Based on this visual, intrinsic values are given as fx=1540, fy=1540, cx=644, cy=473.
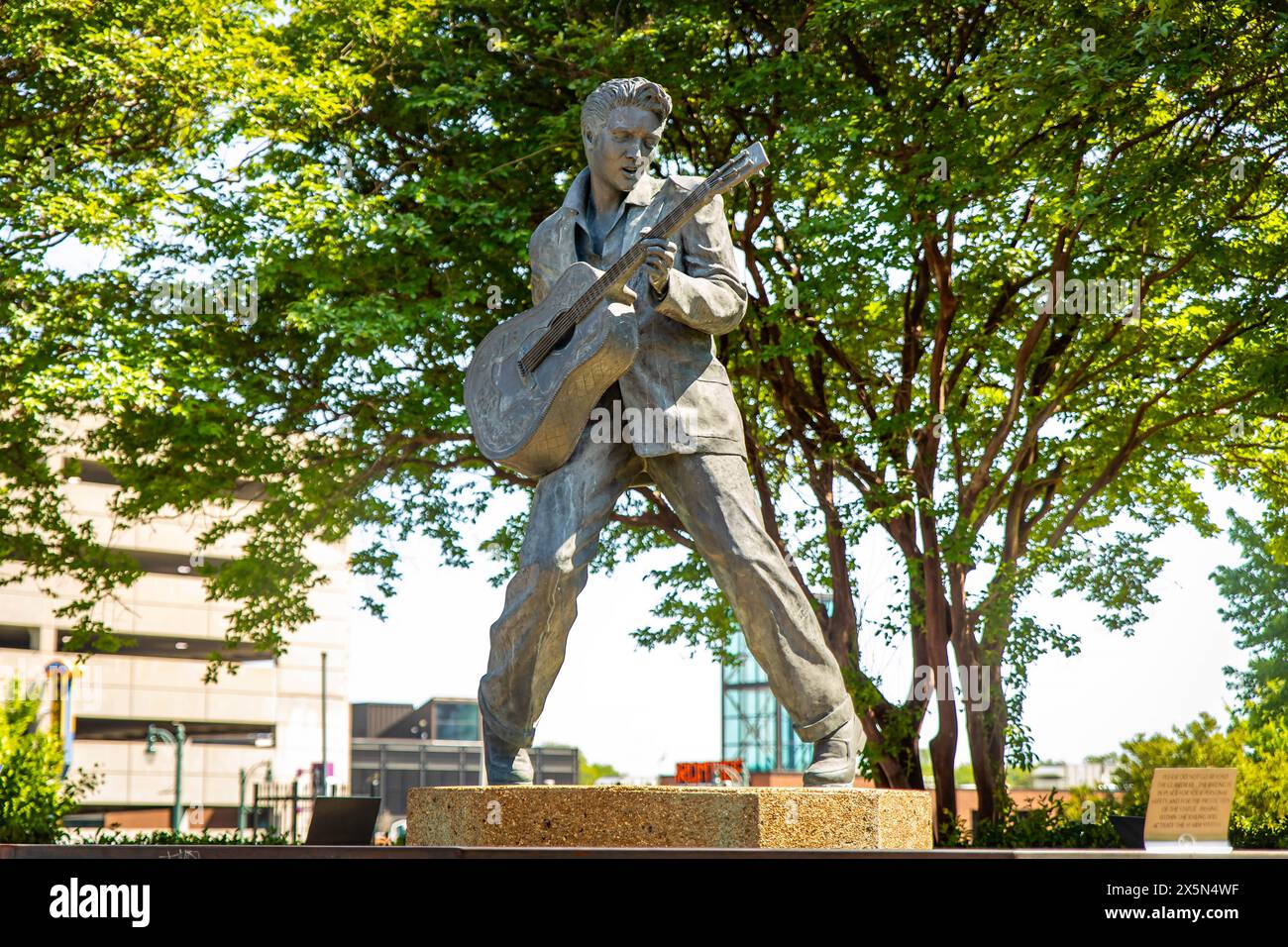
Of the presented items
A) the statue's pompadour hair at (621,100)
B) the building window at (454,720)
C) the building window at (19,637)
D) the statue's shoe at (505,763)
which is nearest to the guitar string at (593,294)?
the statue's pompadour hair at (621,100)

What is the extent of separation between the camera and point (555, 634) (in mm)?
6277

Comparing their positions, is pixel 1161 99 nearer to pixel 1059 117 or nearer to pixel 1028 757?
pixel 1059 117

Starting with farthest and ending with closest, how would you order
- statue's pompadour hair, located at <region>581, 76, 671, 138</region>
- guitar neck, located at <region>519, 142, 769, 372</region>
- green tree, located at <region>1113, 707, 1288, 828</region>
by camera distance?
green tree, located at <region>1113, 707, 1288, 828</region> → statue's pompadour hair, located at <region>581, 76, 671, 138</region> → guitar neck, located at <region>519, 142, 769, 372</region>

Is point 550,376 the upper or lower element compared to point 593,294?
lower

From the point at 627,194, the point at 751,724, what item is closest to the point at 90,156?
the point at 627,194

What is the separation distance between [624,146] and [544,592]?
78.7 inches

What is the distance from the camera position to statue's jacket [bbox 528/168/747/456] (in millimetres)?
6305

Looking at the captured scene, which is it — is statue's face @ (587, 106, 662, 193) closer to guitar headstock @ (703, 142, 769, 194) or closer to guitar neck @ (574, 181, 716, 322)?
guitar neck @ (574, 181, 716, 322)

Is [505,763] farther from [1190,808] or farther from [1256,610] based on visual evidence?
[1256,610]

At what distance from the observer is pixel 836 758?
6.16 meters

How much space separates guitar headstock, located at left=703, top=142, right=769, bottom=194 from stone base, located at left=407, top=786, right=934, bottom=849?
2291mm

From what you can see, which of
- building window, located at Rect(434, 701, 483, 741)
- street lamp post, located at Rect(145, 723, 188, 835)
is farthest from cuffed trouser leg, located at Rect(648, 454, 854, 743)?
building window, located at Rect(434, 701, 483, 741)

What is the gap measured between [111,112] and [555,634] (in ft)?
39.8
